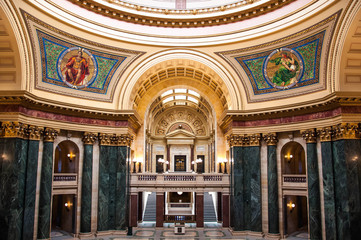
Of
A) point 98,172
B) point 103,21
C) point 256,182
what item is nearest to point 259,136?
point 256,182

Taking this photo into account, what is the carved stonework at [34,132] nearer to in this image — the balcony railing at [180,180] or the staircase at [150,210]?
the balcony railing at [180,180]

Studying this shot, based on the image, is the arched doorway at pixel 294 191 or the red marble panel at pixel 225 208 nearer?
the arched doorway at pixel 294 191

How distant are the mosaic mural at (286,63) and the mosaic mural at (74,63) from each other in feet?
26.8

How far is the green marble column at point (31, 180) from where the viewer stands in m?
16.7

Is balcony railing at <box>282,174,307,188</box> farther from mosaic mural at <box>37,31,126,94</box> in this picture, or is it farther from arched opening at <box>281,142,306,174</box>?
mosaic mural at <box>37,31,126,94</box>

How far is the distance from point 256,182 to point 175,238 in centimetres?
667

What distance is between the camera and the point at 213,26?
22484 millimetres

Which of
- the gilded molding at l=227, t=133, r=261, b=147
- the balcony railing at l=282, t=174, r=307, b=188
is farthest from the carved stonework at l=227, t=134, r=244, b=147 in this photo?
the balcony railing at l=282, t=174, r=307, b=188

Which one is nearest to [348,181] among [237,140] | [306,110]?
[306,110]

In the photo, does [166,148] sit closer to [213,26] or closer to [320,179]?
[213,26]

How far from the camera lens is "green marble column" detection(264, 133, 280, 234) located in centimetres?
1959

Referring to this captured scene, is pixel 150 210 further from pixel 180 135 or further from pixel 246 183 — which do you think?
pixel 180 135

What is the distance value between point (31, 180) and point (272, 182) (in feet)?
49.5

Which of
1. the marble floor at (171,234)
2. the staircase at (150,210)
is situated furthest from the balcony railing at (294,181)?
the staircase at (150,210)
